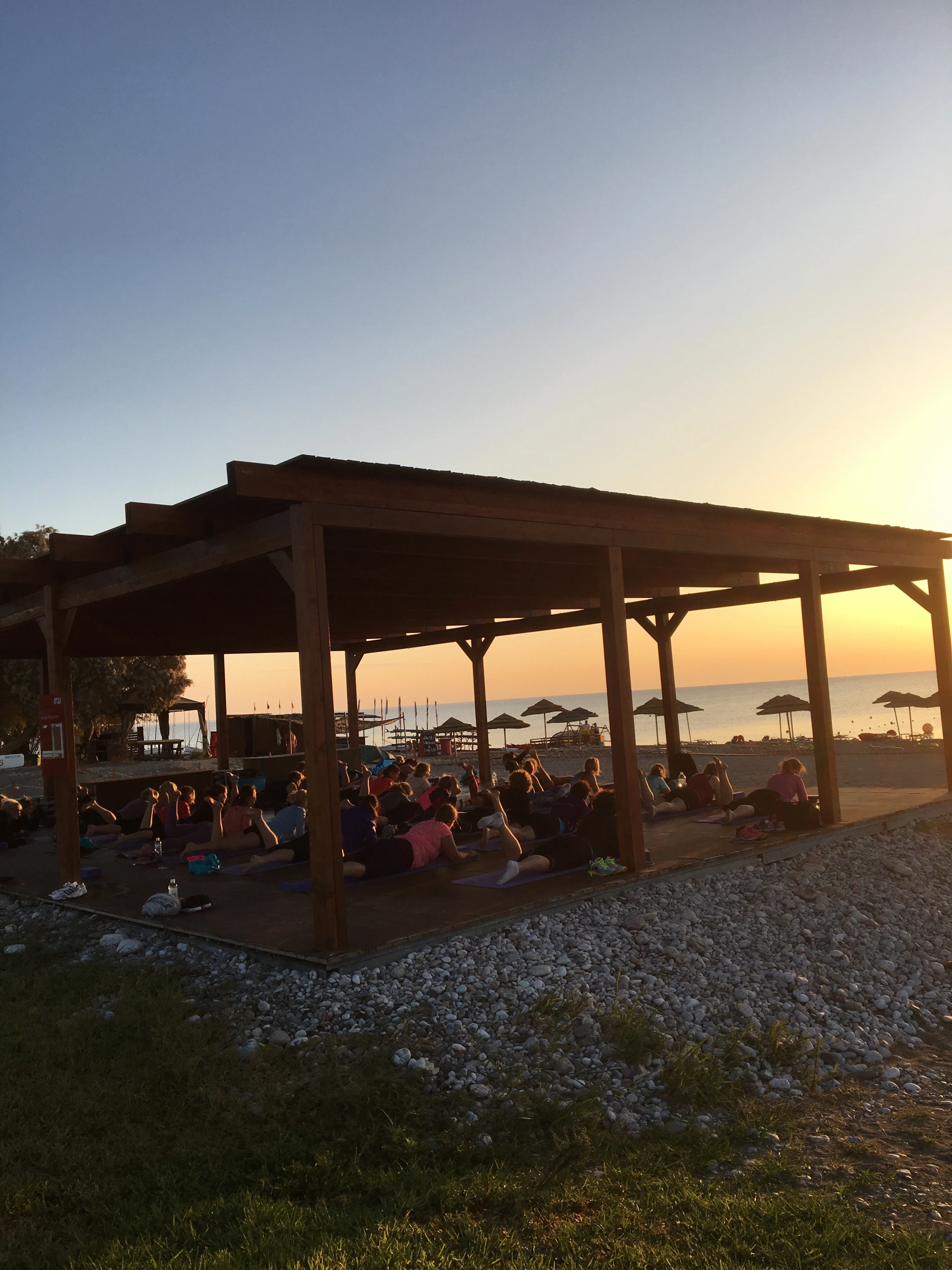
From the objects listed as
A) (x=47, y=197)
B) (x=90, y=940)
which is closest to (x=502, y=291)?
(x=47, y=197)

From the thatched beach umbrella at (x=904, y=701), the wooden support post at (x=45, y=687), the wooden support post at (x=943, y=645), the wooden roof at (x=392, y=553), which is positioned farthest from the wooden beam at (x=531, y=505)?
the thatched beach umbrella at (x=904, y=701)

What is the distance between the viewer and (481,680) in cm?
1530

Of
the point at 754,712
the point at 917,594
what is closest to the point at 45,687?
the point at 917,594

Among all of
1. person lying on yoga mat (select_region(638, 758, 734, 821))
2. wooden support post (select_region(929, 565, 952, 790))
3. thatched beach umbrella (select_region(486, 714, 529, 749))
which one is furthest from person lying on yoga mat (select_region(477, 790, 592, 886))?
Answer: thatched beach umbrella (select_region(486, 714, 529, 749))

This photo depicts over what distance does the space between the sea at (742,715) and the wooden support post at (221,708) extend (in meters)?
3.93

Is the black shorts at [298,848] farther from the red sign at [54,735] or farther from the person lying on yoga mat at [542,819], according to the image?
the red sign at [54,735]

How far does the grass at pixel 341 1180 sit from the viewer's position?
2.71m

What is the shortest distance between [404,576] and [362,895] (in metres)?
3.47

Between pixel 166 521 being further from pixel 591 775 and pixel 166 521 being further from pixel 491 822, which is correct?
pixel 591 775

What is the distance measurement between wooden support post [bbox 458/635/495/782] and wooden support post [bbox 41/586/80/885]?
7912mm

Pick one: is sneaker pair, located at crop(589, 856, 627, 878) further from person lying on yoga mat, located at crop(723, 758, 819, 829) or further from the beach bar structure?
person lying on yoga mat, located at crop(723, 758, 819, 829)

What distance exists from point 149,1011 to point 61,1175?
4.74ft

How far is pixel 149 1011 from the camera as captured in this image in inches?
182

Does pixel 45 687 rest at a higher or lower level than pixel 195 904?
higher
